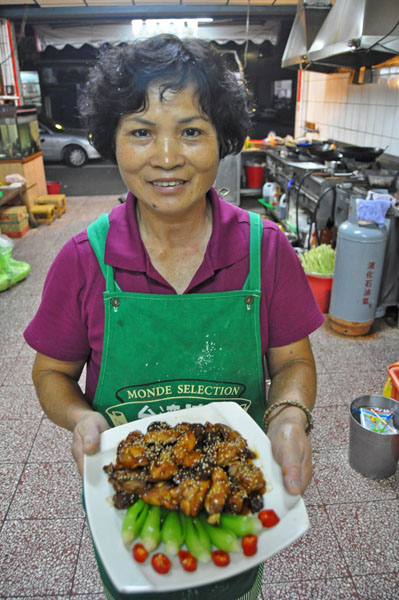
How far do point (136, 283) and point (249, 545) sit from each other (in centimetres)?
65

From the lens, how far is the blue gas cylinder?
3.28 meters

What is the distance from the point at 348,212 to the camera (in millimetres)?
3732

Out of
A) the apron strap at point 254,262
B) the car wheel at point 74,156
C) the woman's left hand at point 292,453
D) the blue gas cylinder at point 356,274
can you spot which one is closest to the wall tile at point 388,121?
the blue gas cylinder at point 356,274

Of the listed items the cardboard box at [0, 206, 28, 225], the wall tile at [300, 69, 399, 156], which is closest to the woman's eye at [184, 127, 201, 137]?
the wall tile at [300, 69, 399, 156]

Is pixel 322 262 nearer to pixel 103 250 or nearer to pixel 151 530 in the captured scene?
pixel 103 250

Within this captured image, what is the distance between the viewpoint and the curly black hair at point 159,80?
104cm

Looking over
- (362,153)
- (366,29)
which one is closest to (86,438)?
(366,29)

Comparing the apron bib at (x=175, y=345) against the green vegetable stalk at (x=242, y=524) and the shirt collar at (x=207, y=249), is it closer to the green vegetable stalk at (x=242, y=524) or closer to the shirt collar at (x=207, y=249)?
the shirt collar at (x=207, y=249)

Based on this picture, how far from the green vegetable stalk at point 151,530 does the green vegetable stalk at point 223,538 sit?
10 centimetres

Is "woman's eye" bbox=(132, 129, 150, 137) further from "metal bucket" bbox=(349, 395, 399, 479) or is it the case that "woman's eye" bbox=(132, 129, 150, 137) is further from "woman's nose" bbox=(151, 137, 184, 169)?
"metal bucket" bbox=(349, 395, 399, 479)

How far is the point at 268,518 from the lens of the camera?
36.4 inches

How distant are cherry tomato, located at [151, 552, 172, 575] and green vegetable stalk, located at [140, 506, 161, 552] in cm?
2

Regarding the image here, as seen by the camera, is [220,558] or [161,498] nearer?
[220,558]

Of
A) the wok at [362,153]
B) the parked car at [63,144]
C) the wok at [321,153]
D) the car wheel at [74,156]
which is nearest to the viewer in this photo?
the wok at [362,153]
